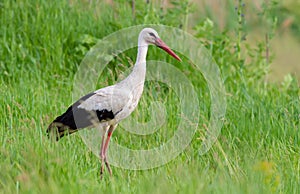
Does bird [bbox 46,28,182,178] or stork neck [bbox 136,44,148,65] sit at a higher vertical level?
stork neck [bbox 136,44,148,65]

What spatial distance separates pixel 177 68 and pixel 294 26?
2129 millimetres

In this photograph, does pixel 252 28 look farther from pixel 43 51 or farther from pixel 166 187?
pixel 166 187

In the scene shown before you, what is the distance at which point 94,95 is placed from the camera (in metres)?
5.27

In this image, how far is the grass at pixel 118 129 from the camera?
4289 mm

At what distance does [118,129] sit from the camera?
19.6ft

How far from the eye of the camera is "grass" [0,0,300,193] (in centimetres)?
429

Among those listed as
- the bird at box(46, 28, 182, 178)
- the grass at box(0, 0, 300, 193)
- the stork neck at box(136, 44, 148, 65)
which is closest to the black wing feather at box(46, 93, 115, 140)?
the bird at box(46, 28, 182, 178)

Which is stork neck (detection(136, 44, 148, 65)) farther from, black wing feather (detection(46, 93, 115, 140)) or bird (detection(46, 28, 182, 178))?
black wing feather (detection(46, 93, 115, 140))

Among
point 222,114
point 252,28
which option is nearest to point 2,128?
point 222,114

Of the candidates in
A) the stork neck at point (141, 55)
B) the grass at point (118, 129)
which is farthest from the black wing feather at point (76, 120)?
the stork neck at point (141, 55)

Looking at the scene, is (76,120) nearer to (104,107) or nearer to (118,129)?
(104,107)

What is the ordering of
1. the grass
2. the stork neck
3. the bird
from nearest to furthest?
1. the grass
2. the bird
3. the stork neck

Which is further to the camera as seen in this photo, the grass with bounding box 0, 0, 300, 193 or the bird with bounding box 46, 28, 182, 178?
the bird with bounding box 46, 28, 182, 178

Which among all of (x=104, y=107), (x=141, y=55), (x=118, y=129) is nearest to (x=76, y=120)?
(x=104, y=107)
